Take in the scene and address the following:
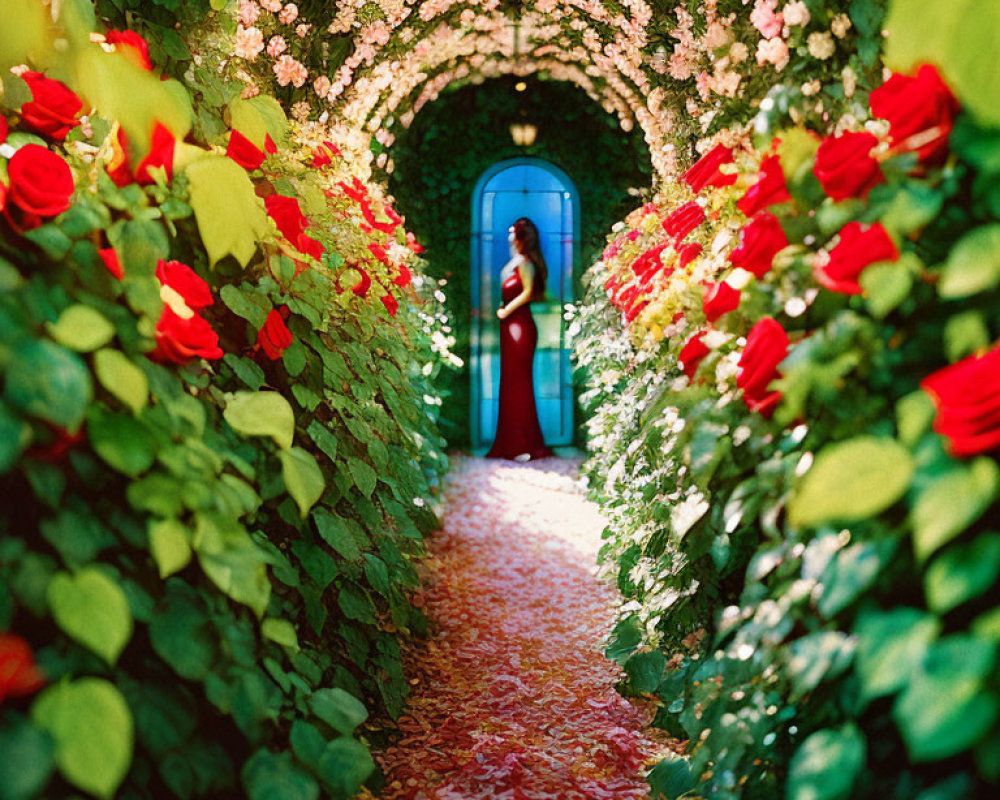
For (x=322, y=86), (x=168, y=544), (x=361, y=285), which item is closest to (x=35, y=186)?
(x=168, y=544)

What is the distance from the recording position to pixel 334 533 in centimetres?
157

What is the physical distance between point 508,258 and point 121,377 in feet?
24.0

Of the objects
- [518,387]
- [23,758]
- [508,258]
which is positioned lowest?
[23,758]

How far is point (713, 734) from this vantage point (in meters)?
1.23

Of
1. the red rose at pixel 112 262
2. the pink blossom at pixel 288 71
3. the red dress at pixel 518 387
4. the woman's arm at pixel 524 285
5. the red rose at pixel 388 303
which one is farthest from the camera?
the red dress at pixel 518 387

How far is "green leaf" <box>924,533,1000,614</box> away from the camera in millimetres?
715

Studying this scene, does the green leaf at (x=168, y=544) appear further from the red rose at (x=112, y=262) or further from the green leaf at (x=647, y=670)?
the green leaf at (x=647, y=670)

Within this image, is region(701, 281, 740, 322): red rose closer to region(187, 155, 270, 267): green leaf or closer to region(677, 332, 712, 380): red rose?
region(677, 332, 712, 380): red rose

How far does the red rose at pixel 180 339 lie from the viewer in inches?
41.7

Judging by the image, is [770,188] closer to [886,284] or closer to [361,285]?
[886,284]

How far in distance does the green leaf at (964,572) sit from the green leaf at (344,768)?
2.52 feet

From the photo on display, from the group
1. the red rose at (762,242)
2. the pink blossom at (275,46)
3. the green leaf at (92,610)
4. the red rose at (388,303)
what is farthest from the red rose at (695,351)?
the pink blossom at (275,46)

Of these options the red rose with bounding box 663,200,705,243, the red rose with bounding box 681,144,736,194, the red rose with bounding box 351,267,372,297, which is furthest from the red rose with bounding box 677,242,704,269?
the red rose with bounding box 351,267,372,297

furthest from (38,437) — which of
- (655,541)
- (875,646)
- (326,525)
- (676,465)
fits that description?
(655,541)
